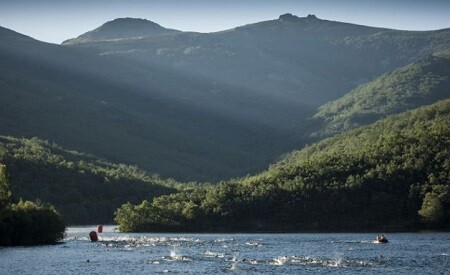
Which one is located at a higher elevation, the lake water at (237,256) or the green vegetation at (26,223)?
the green vegetation at (26,223)

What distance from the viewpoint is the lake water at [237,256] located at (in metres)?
125

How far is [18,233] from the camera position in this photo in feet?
546

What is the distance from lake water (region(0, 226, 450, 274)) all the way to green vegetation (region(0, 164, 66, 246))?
4323mm

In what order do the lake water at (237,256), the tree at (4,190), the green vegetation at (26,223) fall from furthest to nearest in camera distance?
the tree at (4,190), the green vegetation at (26,223), the lake water at (237,256)

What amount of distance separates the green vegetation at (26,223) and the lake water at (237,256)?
432 cm

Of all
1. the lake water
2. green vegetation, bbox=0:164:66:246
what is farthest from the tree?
the lake water

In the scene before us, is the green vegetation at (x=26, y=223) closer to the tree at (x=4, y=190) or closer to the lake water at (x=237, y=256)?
the tree at (x=4, y=190)

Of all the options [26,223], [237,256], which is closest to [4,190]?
[26,223]

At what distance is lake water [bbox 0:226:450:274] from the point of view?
125 meters

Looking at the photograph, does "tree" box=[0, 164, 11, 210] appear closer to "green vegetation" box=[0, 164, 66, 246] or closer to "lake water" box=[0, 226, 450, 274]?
"green vegetation" box=[0, 164, 66, 246]

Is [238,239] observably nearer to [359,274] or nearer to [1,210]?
[1,210]

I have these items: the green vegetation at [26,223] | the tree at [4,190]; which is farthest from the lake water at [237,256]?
the tree at [4,190]

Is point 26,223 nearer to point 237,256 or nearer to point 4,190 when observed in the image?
point 4,190

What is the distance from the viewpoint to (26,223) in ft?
555
